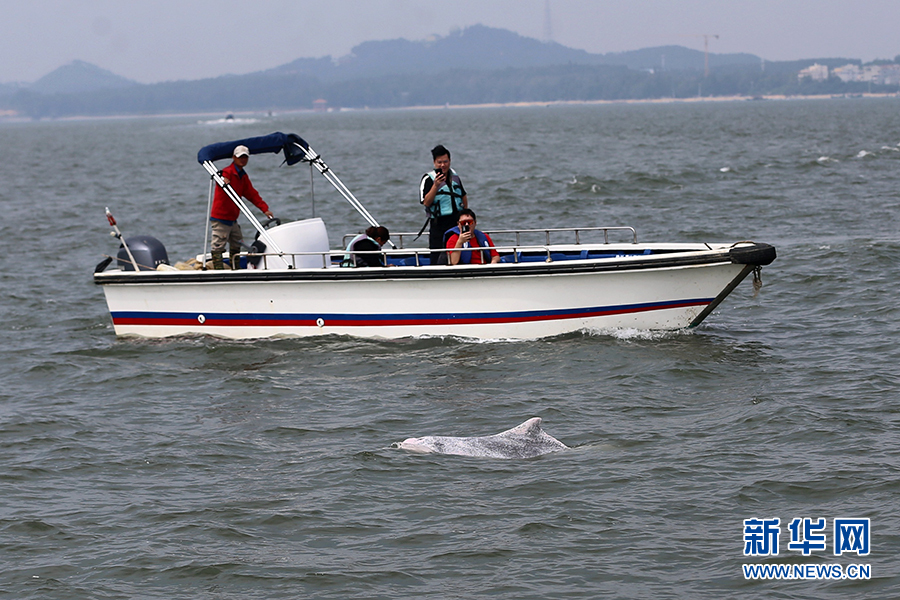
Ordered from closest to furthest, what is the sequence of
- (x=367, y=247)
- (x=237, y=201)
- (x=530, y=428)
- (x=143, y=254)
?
1. (x=530, y=428)
2. (x=367, y=247)
3. (x=237, y=201)
4. (x=143, y=254)

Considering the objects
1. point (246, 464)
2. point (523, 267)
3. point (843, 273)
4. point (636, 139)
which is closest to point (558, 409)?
point (523, 267)

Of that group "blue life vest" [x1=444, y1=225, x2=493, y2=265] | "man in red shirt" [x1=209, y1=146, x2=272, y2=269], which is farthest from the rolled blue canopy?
"blue life vest" [x1=444, y1=225, x2=493, y2=265]

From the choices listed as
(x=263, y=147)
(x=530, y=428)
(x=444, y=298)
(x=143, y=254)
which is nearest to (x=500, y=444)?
(x=530, y=428)

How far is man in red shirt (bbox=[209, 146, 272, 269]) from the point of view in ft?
45.4

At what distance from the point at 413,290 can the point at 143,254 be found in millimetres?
4596

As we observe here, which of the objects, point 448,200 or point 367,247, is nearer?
point 448,200

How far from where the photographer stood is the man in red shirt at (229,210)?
45.4ft

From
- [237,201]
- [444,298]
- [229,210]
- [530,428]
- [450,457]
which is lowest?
[450,457]

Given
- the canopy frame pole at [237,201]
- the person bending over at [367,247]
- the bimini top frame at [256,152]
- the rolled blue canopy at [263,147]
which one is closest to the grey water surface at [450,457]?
the person bending over at [367,247]

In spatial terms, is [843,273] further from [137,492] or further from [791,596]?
[137,492]

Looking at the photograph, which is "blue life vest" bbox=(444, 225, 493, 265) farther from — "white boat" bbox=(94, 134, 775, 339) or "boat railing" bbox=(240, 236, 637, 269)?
"white boat" bbox=(94, 134, 775, 339)

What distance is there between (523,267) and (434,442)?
144 inches

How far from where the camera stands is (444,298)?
42.4ft

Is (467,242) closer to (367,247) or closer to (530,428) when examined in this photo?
(367,247)
